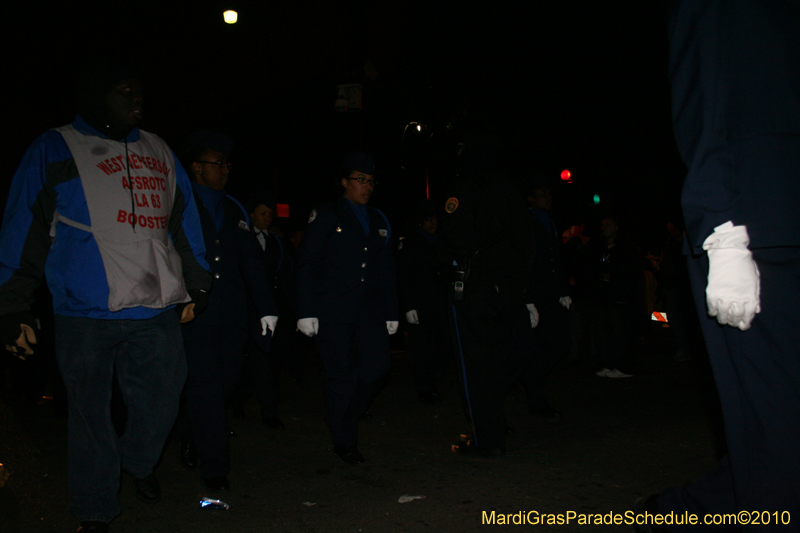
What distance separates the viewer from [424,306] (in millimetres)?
6742

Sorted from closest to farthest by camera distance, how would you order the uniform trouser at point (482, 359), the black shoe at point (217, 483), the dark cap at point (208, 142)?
1. the black shoe at point (217, 483)
2. the dark cap at point (208, 142)
3. the uniform trouser at point (482, 359)

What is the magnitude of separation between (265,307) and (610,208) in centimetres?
537

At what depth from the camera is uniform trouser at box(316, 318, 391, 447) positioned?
167 inches

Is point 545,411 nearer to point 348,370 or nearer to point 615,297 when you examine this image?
point 348,370

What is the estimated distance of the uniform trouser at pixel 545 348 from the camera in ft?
18.2

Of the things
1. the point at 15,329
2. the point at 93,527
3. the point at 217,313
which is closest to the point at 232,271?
the point at 217,313

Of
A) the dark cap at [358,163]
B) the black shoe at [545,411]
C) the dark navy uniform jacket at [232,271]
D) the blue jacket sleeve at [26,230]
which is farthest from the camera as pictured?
the black shoe at [545,411]

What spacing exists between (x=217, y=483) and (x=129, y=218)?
174 centimetres

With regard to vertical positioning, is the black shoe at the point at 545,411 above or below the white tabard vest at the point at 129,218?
below

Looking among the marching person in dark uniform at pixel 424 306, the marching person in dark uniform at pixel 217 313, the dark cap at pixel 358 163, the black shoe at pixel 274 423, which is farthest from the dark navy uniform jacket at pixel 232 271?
the marching person in dark uniform at pixel 424 306

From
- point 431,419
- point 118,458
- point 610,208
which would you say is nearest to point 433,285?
point 431,419

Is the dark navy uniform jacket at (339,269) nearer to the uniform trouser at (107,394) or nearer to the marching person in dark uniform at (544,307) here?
the uniform trouser at (107,394)

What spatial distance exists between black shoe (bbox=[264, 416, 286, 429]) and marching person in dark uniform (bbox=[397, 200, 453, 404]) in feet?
5.23

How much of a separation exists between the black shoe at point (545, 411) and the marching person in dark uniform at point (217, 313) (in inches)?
107
